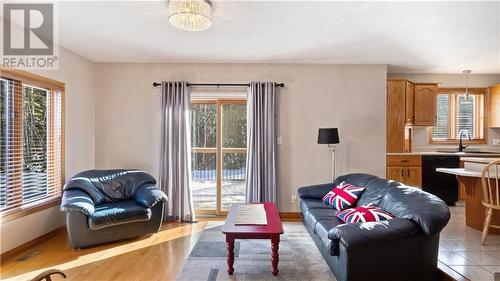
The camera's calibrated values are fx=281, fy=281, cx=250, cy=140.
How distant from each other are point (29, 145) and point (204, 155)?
7.94 feet

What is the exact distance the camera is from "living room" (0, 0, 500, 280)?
2.75 m

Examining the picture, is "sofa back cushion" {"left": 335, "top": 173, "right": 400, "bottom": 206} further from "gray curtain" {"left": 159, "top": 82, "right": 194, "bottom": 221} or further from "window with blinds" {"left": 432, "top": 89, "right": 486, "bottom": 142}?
"window with blinds" {"left": 432, "top": 89, "right": 486, "bottom": 142}

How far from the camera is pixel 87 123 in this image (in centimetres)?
461

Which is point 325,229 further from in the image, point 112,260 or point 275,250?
point 112,260

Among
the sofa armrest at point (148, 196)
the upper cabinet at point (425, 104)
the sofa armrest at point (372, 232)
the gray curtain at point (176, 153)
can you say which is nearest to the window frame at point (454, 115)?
the upper cabinet at point (425, 104)

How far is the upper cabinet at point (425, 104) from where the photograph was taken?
5234 millimetres

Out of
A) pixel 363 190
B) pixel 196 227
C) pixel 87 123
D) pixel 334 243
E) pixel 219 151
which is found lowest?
pixel 196 227

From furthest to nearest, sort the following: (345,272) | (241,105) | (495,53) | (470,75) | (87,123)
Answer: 1. (470,75)
2. (241,105)
3. (87,123)
4. (495,53)
5. (345,272)

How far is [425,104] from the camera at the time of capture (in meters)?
5.26

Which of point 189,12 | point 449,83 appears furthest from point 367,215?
point 449,83

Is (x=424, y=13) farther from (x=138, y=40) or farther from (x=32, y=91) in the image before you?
(x=32, y=91)

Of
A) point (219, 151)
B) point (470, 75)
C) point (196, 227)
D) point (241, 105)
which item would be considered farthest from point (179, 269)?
point (470, 75)

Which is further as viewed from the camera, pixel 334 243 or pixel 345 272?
pixel 334 243

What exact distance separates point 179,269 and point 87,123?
304 centimetres
